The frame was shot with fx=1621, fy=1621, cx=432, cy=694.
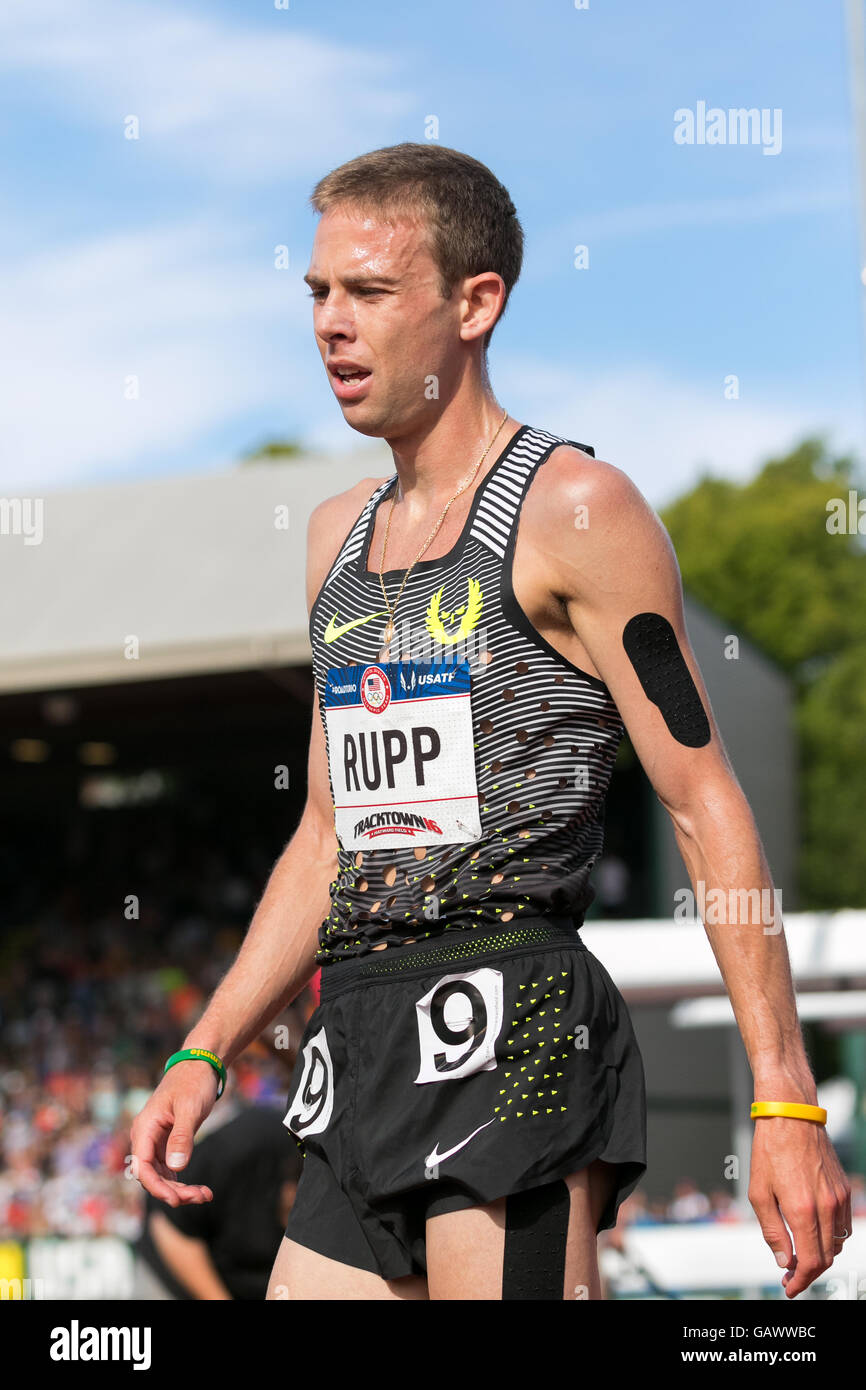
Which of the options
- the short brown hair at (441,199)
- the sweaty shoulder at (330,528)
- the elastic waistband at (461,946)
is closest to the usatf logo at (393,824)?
the elastic waistband at (461,946)

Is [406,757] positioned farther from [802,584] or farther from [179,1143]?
[802,584]

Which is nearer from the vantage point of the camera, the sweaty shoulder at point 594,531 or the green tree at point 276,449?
the sweaty shoulder at point 594,531

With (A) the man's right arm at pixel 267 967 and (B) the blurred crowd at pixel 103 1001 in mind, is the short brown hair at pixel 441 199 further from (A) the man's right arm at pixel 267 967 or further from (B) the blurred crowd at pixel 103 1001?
(B) the blurred crowd at pixel 103 1001

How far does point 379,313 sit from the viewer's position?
2.32 meters

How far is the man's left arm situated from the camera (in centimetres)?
205

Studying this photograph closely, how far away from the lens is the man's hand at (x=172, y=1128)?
2301mm

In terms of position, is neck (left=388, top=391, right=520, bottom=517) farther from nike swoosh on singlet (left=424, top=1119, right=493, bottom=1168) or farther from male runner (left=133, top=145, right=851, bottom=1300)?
nike swoosh on singlet (left=424, top=1119, right=493, bottom=1168)

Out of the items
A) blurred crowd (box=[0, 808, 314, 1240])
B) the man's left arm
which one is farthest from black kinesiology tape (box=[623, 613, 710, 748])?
blurred crowd (box=[0, 808, 314, 1240])

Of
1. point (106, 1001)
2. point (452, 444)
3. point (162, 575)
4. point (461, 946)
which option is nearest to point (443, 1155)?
point (461, 946)

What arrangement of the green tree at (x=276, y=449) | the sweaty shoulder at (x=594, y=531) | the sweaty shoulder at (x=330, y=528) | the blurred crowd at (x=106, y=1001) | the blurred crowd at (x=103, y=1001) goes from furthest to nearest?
1. the green tree at (x=276, y=449)
2. the blurred crowd at (x=103, y=1001)
3. the blurred crowd at (x=106, y=1001)
4. the sweaty shoulder at (x=330, y=528)
5. the sweaty shoulder at (x=594, y=531)

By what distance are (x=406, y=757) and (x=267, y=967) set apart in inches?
19.5

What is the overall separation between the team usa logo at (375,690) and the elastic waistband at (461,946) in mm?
338

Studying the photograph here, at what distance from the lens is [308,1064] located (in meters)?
2.39
